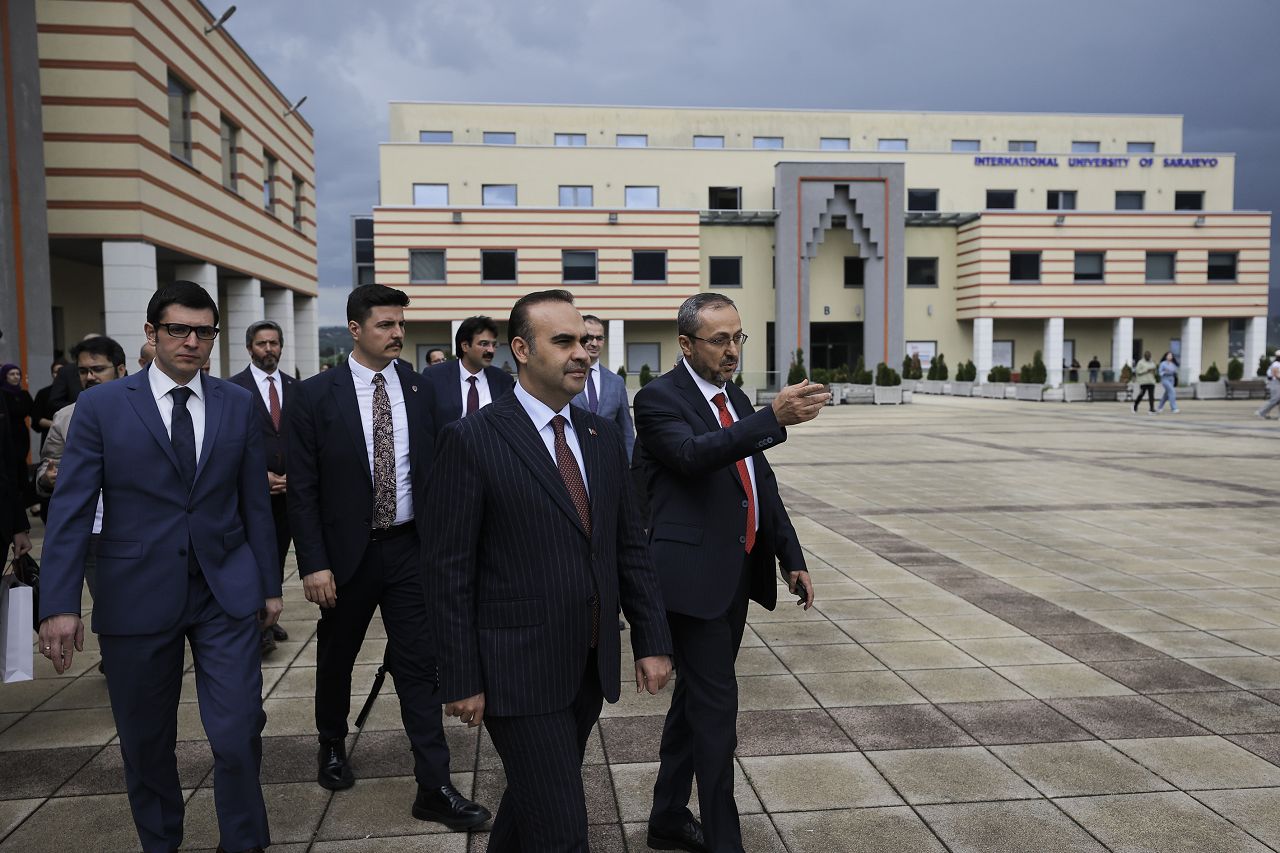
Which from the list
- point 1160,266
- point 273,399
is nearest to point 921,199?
point 1160,266

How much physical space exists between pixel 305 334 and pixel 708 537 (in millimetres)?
28140

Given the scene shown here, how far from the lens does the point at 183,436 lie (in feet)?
10.8

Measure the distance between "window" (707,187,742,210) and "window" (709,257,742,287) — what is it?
2335 millimetres

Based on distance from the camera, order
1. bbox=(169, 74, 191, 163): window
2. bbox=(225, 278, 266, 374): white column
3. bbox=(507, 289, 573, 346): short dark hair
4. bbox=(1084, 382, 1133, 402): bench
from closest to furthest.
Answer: bbox=(507, 289, 573, 346): short dark hair, bbox=(169, 74, 191, 163): window, bbox=(225, 278, 266, 374): white column, bbox=(1084, 382, 1133, 402): bench

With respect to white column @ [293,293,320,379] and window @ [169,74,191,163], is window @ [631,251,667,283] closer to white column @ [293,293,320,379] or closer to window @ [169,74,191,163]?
white column @ [293,293,320,379]

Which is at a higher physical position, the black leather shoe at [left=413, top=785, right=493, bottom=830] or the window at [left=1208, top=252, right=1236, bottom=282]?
the window at [left=1208, top=252, right=1236, bottom=282]

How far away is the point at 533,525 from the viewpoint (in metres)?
2.64

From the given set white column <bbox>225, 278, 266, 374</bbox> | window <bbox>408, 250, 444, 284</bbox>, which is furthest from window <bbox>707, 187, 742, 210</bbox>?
white column <bbox>225, 278, 266, 374</bbox>

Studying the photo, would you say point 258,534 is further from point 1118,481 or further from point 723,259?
point 723,259

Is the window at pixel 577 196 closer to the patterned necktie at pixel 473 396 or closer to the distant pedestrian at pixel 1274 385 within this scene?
the distant pedestrian at pixel 1274 385

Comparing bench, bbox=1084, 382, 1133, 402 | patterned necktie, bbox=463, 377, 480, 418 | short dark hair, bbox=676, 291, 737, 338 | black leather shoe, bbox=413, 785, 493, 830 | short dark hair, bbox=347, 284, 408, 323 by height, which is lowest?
black leather shoe, bbox=413, 785, 493, 830

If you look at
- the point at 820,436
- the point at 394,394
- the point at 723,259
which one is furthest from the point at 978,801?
the point at 723,259

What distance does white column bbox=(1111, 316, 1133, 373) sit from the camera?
4400 cm

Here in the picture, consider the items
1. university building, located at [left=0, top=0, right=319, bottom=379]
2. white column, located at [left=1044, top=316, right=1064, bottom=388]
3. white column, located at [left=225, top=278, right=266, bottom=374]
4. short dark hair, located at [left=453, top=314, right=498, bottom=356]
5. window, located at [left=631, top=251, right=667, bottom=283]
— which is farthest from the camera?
white column, located at [left=1044, top=316, right=1064, bottom=388]
